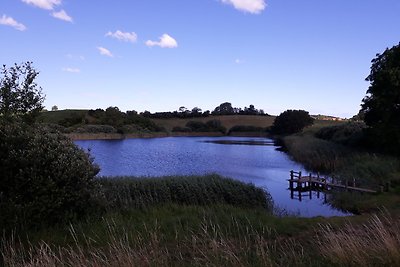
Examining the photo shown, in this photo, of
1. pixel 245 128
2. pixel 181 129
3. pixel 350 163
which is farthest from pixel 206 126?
pixel 350 163

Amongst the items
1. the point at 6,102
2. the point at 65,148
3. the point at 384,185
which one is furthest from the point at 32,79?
the point at 384,185

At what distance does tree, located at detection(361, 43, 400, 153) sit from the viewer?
3569 centimetres

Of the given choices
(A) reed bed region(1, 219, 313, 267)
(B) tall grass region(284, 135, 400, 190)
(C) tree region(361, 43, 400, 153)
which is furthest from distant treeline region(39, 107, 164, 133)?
(A) reed bed region(1, 219, 313, 267)

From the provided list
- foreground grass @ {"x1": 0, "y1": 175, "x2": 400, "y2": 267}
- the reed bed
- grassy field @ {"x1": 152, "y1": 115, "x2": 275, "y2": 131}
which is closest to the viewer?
the reed bed

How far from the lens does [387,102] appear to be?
1431 inches

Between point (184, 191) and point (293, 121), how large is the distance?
4169 inches

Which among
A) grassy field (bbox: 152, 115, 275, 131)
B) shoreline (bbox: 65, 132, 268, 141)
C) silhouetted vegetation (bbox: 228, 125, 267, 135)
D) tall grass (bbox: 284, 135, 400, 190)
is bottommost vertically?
shoreline (bbox: 65, 132, 268, 141)

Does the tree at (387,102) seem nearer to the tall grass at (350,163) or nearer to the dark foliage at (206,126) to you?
the tall grass at (350,163)

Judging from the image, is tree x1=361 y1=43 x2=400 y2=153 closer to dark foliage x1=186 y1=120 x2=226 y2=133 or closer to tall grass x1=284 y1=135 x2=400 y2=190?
tall grass x1=284 y1=135 x2=400 y2=190

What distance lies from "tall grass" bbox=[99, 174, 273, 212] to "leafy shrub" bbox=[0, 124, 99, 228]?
13.4 ft

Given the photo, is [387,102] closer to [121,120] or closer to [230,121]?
[121,120]

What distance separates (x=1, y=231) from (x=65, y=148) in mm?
2706

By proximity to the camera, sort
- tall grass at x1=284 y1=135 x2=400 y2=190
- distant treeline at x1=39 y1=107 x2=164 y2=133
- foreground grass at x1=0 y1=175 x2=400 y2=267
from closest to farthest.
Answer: foreground grass at x1=0 y1=175 x2=400 y2=267 < tall grass at x1=284 y1=135 x2=400 y2=190 < distant treeline at x1=39 y1=107 x2=164 y2=133

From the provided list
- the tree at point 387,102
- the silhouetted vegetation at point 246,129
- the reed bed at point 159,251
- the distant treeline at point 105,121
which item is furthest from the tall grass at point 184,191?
the silhouetted vegetation at point 246,129
